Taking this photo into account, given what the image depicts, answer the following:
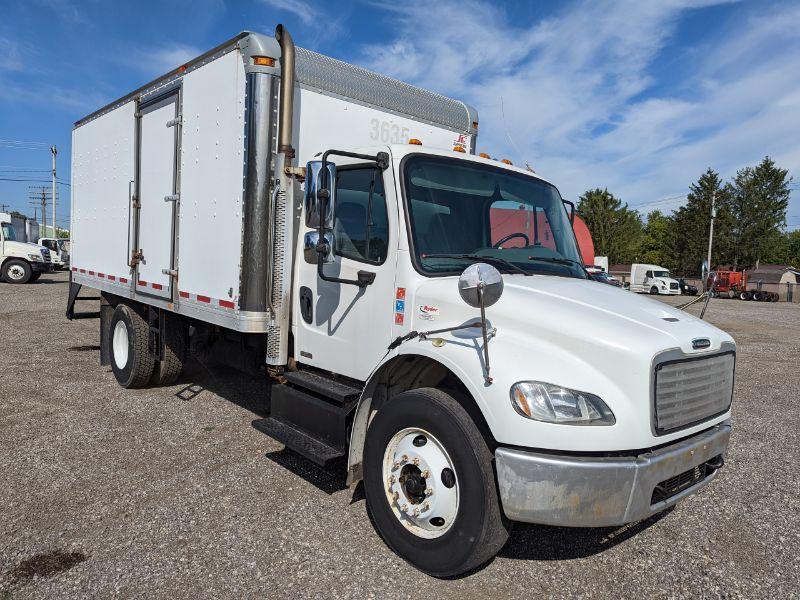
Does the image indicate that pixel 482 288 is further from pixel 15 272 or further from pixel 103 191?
pixel 15 272

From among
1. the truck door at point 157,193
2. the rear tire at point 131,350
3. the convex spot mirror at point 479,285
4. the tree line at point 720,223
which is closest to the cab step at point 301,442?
the convex spot mirror at point 479,285

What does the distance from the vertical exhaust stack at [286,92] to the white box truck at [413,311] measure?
0.05 ft

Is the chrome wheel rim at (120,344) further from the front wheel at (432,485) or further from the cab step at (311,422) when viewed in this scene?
the front wheel at (432,485)

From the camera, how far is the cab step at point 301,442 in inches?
148

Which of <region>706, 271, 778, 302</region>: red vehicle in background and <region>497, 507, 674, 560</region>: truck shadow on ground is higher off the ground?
<region>706, 271, 778, 302</region>: red vehicle in background

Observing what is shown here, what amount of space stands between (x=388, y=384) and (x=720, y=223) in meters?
58.9

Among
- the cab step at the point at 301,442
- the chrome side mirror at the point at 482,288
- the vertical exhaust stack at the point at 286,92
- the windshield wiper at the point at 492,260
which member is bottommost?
the cab step at the point at 301,442

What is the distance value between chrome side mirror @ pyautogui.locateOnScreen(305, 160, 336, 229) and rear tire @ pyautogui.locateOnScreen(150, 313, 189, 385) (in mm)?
3307

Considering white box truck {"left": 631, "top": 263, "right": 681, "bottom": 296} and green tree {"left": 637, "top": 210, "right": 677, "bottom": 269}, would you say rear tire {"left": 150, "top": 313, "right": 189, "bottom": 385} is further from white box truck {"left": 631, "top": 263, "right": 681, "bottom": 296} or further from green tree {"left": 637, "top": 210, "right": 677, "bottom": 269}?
green tree {"left": 637, "top": 210, "right": 677, "bottom": 269}

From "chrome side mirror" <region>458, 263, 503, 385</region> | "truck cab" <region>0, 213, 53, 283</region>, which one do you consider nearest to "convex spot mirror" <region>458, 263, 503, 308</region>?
"chrome side mirror" <region>458, 263, 503, 385</region>

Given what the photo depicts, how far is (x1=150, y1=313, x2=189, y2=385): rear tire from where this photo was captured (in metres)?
6.54

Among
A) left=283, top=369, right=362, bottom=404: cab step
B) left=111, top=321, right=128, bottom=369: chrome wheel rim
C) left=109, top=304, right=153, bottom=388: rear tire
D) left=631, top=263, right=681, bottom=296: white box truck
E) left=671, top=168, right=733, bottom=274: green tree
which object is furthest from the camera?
left=671, top=168, right=733, bottom=274: green tree

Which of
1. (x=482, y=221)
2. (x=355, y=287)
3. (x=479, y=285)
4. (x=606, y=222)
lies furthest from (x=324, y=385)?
(x=606, y=222)

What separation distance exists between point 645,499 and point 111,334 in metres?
6.74
